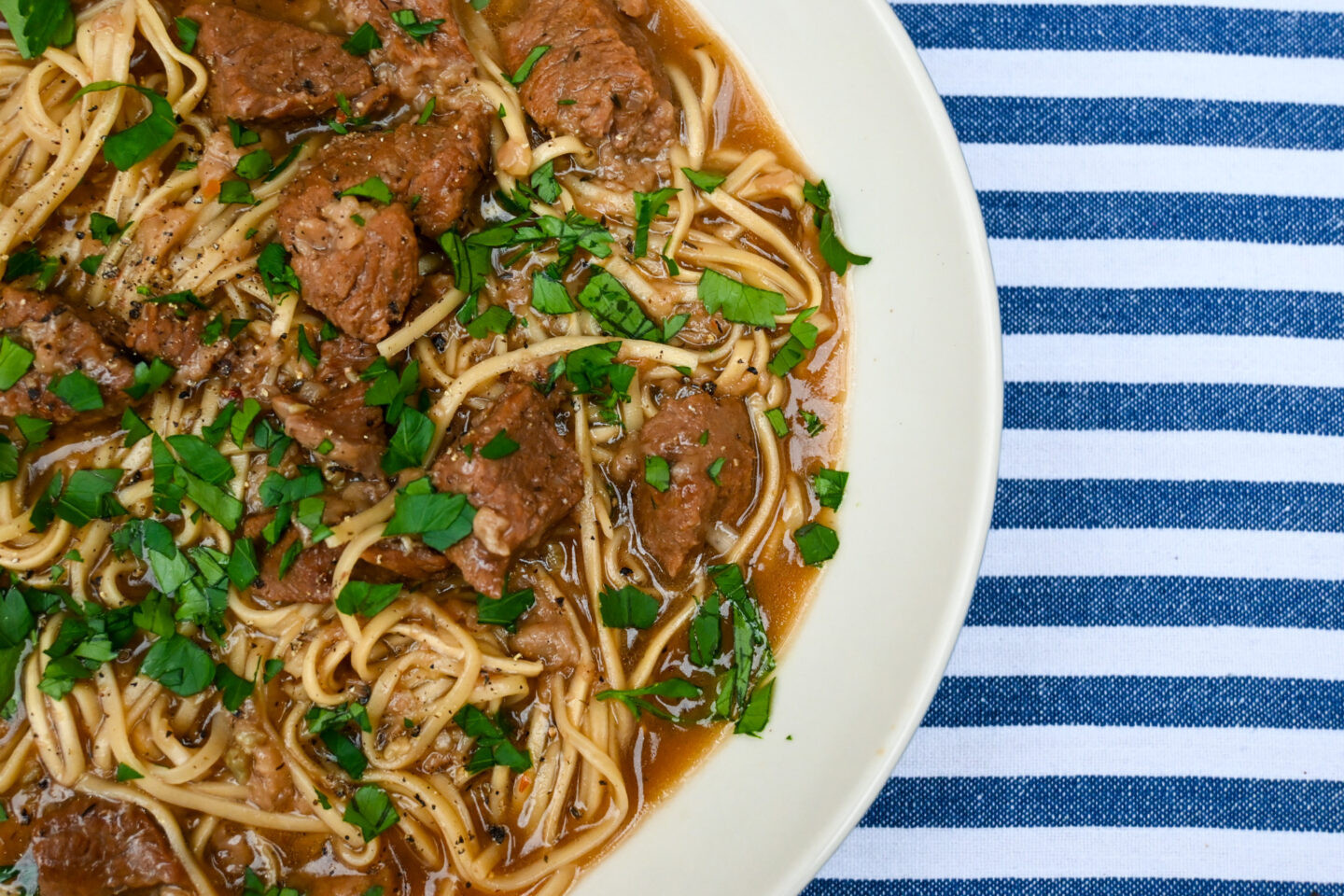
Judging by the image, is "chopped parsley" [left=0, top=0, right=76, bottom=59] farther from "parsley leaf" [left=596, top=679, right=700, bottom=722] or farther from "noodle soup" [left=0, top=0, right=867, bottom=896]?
"parsley leaf" [left=596, top=679, right=700, bottom=722]

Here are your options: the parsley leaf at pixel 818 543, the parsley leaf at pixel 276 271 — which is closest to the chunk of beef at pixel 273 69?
the parsley leaf at pixel 276 271

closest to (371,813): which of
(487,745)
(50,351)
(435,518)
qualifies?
(487,745)

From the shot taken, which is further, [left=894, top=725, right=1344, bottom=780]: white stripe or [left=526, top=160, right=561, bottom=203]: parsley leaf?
[left=894, top=725, right=1344, bottom=780]: white stripe

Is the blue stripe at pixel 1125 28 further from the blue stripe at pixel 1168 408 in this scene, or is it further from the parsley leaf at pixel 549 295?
the parsley leaf at pixel 549 295

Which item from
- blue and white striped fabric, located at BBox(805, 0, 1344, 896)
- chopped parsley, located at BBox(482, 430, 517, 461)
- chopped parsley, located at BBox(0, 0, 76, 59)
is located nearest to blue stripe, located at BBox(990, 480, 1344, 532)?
blue and white striped fabric, located at BBox(805, 0, 1344, 896)

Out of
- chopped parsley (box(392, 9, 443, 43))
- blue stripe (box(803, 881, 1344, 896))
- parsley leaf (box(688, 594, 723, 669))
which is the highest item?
chopped parsley (box(392, 9, 443, 43))
